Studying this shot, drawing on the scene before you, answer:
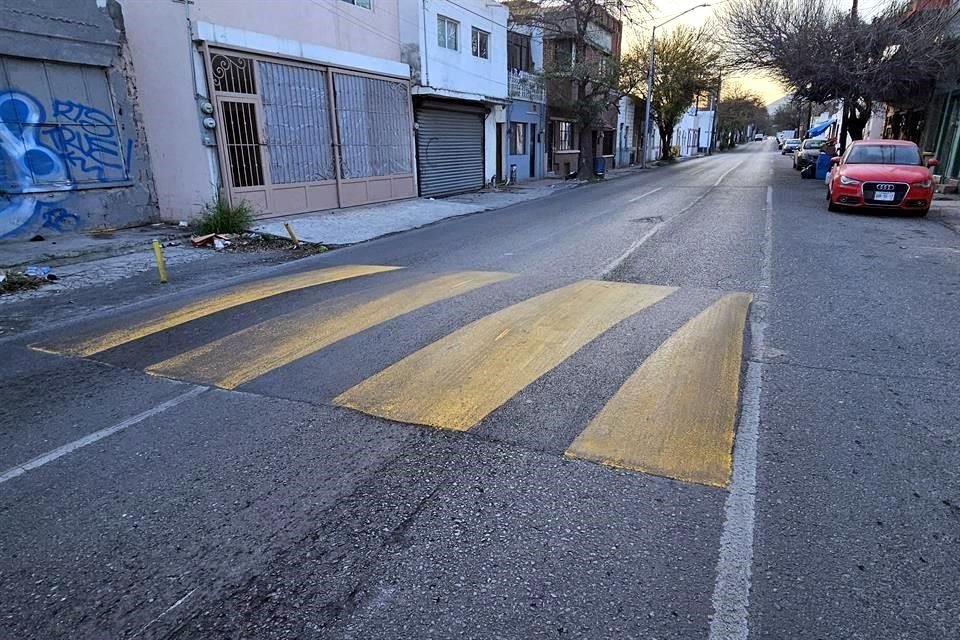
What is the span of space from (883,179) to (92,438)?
14.7 metres

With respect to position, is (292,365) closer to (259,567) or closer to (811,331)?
(259,567)

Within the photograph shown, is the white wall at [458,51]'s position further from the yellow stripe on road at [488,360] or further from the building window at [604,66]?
the yellow stripe on road at [488,360]

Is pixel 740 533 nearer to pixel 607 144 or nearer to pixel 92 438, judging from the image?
pixel 92 438

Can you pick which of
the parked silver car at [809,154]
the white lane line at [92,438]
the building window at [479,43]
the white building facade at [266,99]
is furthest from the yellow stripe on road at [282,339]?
the parked silver car at [809,154]

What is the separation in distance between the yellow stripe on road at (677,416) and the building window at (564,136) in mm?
29239

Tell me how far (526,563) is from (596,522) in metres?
0.44

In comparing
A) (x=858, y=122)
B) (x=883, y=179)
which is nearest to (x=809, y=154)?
(x=858, y=122)

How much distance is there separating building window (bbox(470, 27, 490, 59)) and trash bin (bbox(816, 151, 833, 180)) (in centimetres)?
1494

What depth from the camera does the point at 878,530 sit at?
2.65 metres

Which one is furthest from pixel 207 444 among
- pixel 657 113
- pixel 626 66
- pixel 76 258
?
pixel 657 113

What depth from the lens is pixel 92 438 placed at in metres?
3.68

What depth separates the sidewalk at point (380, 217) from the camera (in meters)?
12.2

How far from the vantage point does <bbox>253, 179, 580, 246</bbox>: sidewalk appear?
12198 mm

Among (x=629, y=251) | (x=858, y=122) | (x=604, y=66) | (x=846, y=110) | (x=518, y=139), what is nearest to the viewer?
(x=629, y=251)
